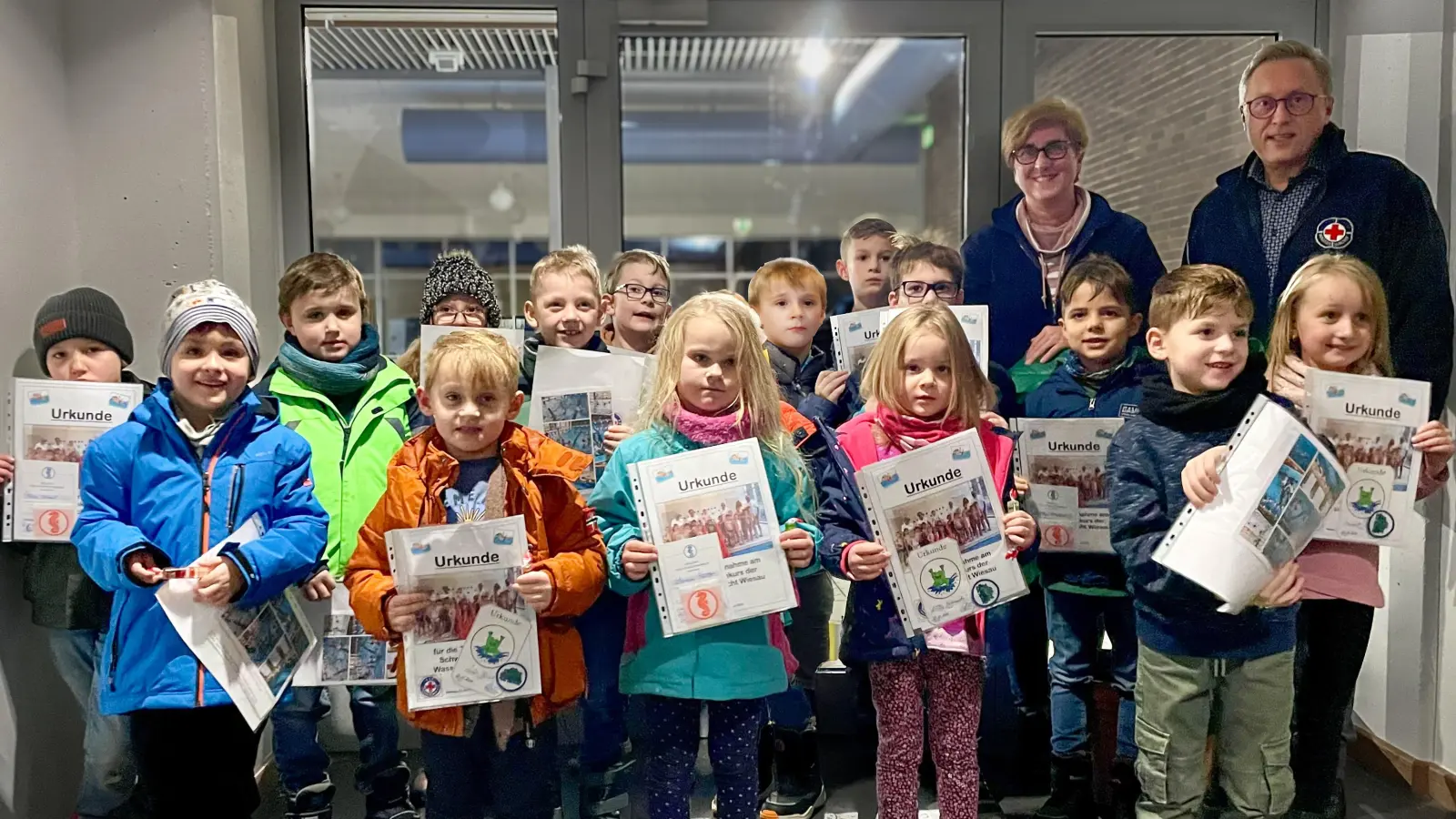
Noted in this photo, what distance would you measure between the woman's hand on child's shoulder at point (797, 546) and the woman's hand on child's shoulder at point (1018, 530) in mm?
484

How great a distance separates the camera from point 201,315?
91.2 inches

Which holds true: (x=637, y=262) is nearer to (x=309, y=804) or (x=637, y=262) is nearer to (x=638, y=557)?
(x=638, y=557)

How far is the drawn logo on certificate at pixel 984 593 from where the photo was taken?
2346mm

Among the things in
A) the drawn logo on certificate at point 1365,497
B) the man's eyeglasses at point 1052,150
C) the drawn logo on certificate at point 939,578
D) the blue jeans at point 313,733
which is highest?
the man's eyeglasses at point 1052,150

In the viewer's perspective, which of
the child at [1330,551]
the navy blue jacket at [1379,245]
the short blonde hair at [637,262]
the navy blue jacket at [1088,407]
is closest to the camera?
the child at [1330,551]

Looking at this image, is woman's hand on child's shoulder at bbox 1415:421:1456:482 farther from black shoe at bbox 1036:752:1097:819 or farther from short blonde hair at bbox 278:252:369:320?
short blonde hair at bbox 278:252:369:320

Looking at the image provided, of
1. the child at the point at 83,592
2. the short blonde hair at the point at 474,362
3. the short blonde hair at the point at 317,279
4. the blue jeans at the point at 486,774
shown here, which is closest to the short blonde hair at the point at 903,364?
the short blonde hair at the point at 474,362

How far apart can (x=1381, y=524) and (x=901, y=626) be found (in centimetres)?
122

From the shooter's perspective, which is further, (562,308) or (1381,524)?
(562,308)

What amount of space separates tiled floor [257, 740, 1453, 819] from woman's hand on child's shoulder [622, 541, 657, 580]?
3.64 ft

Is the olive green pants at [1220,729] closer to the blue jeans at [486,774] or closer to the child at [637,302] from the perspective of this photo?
the blue jeans at [486,774]

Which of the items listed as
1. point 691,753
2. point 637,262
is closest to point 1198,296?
point 637,262

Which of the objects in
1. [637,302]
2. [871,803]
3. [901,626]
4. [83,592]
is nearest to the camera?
[901,626]

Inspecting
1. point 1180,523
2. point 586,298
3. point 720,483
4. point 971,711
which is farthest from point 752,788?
point 586,298
